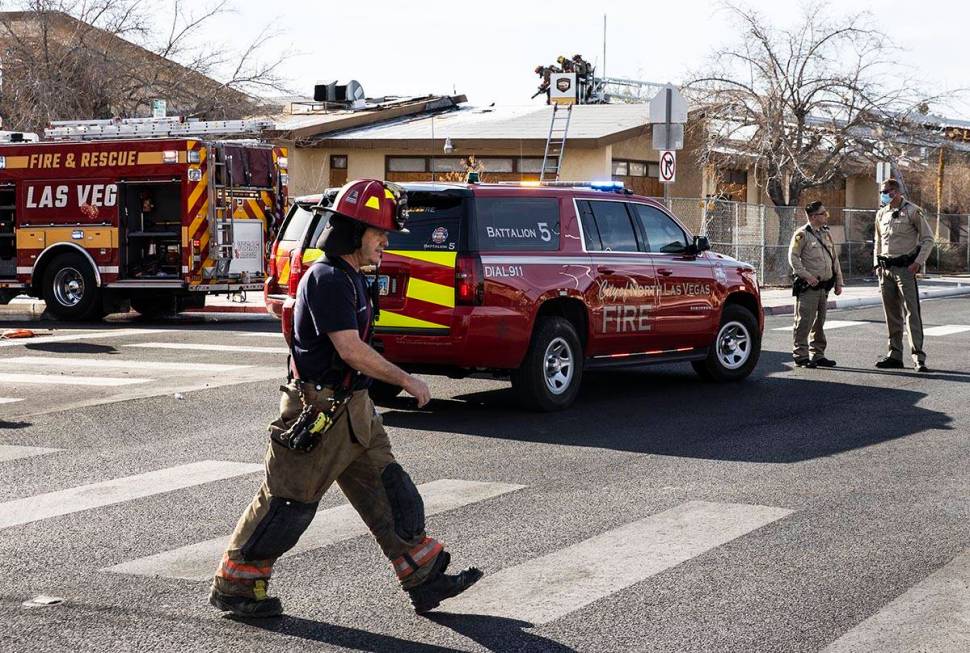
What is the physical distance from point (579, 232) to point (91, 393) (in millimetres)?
4614

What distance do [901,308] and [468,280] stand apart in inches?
251

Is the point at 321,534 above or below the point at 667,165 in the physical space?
below

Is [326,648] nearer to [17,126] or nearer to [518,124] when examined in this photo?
[17,126]

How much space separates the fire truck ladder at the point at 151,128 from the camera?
783 inches

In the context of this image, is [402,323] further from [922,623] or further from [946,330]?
[946,330]

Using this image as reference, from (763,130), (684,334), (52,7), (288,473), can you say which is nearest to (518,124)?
(763,130)

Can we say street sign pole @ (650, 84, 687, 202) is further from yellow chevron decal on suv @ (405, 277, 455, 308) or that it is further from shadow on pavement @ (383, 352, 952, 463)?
yellow chevron decal on suv @ (405, 277, 455, 308)

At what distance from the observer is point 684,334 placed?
1261cm

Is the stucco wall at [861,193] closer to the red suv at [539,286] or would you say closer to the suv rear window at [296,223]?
the red suv at [539,286]

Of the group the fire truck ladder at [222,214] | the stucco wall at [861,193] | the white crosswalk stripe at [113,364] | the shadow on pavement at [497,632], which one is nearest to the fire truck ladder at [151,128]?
the fire truck ladder at [222,214]

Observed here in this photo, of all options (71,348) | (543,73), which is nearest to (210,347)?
(71,348)

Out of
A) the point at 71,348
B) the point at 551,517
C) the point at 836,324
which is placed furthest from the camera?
the point at 836,324

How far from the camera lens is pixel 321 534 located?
22.6 ft

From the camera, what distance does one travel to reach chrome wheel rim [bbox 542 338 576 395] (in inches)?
436
